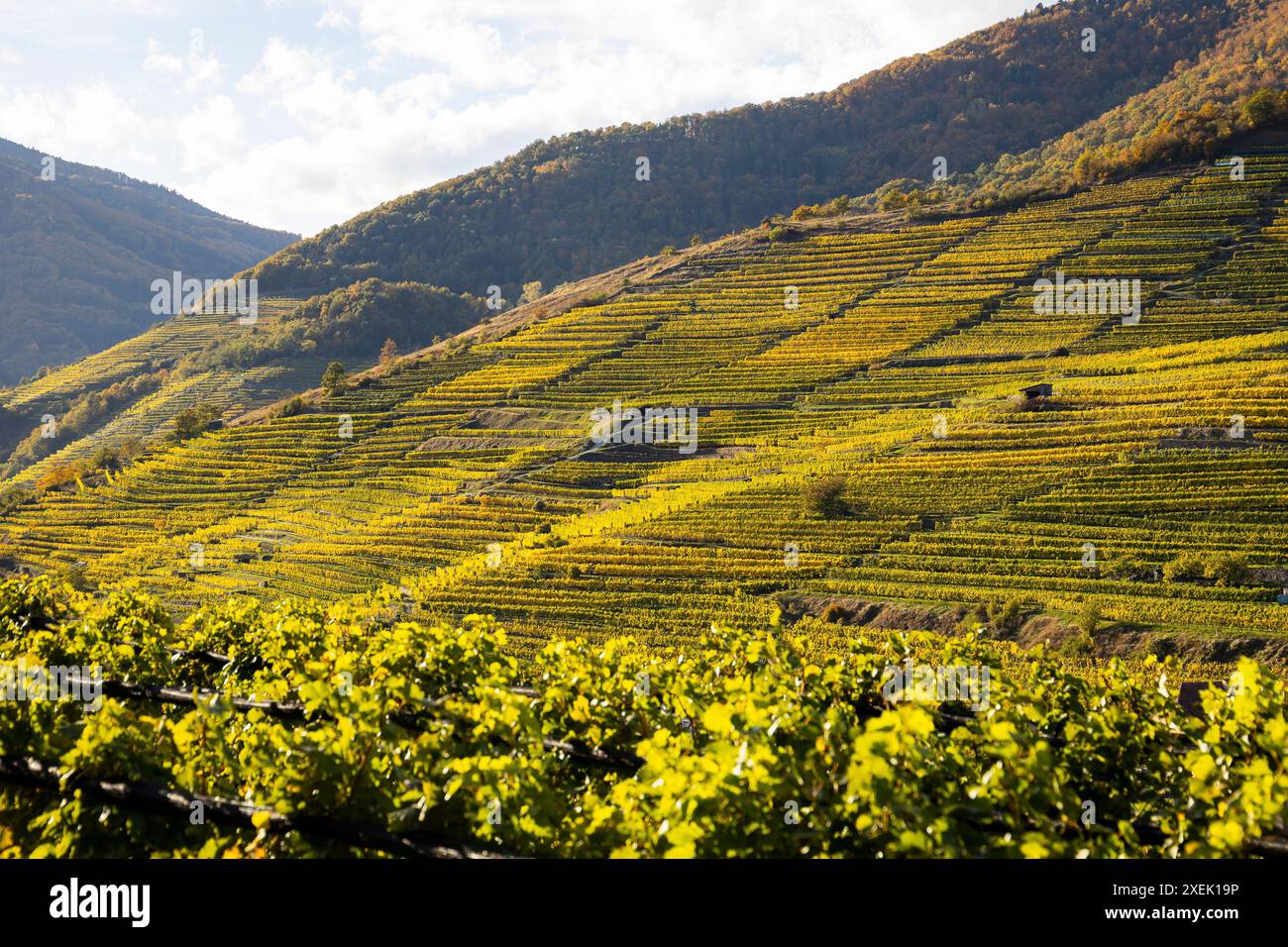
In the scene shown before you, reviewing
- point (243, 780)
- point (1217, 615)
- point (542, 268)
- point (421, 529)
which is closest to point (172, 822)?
point (243, 780)

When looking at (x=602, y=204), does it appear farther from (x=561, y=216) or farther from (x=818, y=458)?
(x=818, y=458)

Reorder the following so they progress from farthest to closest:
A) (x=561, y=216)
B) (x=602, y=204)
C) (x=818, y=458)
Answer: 1. (x=602, y=204)
2. (x=561, y=216)
3. (x=818, y=458)

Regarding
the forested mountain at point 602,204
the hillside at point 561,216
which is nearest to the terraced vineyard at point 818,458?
the hillside at point 561,216

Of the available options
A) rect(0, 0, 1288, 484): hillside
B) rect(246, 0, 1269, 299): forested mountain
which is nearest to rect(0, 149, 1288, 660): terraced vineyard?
rect(0, 0, 1288, 484): hillside

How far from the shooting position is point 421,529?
176ft

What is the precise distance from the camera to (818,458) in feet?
177

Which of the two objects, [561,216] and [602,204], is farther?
[602,204]

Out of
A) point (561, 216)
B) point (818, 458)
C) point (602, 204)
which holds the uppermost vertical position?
point (602, 204)

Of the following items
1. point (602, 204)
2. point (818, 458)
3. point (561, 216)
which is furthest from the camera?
point (602, 204)

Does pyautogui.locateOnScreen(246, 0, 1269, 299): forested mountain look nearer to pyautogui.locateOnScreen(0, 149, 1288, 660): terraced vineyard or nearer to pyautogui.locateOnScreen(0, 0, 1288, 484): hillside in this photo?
pyautogui.locateOnScreen(0, 0, 1288, 484): hillside

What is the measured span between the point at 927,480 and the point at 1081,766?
41261mm

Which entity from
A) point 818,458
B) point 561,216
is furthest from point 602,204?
point 818,458

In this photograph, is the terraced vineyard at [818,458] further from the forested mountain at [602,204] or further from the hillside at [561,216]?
the forested mountain at [602,204]

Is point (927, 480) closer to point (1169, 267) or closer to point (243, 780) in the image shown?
point (1169, 267)
